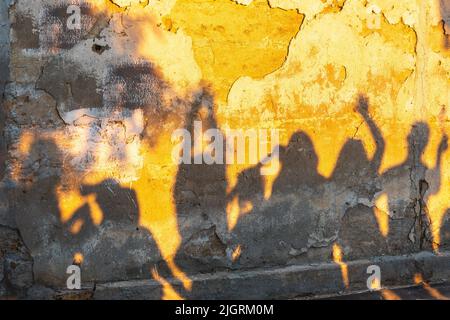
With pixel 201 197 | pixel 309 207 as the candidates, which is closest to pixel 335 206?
pixel 309 207

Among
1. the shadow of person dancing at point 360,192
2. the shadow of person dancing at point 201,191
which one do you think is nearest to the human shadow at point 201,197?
the shadow of person dancing at point 201,191

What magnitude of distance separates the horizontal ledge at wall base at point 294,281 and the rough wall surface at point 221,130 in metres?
0.04

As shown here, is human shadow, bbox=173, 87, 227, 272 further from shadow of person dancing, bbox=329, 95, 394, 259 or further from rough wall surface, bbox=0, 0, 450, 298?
shadow of person dancing, bbox=329, 95, 394, 259

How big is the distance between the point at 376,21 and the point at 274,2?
76cm

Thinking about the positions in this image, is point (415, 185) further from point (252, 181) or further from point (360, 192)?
point (252, 181)

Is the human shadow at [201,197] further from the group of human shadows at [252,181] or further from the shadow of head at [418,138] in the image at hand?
the shadow of head at [418,138]

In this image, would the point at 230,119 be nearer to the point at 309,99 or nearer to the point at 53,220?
the point at 309,99

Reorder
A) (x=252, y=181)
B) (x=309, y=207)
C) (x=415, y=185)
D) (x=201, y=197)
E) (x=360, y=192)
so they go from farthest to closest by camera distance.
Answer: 1. (x=415, y=185)
2. (x=360, y=192)
3. (x=309, y=207)
4. (x=252, y=181)
5. (x=201, y=197)

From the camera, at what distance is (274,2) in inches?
154

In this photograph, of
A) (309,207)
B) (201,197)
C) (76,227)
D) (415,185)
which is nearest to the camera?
(76,227)

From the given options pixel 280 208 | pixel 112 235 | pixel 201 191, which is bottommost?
pixel 112 235

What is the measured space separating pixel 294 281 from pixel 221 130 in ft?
3.56

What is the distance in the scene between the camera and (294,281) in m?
3.94

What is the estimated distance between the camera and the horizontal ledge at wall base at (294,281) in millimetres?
3637
